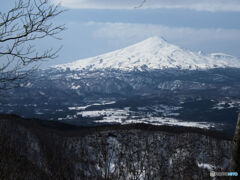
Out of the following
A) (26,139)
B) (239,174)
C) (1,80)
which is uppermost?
(1,80)

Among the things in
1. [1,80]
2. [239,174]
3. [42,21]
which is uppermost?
[42,21]

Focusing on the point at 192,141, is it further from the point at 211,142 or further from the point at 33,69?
the point at 33,69

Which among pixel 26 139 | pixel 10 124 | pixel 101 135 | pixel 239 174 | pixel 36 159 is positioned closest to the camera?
pixel 239 174

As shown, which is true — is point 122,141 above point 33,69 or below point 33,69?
below

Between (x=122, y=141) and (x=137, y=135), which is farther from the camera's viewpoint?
(x=137, y=135)

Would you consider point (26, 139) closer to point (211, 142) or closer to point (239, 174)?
point (211, 142)

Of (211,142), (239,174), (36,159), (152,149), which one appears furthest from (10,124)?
(239,174)

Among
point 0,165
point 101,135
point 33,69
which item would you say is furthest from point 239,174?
point 101,135

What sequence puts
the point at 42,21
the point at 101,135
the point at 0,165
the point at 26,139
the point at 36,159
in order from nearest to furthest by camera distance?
the point at 42,21 → the point at 0,165 → the point at 36,159 → the point at 26,139 → the point at 101,135

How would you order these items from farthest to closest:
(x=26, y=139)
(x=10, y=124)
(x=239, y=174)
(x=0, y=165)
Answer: (x=10, y=124)
(x=26, y=139)
(x=0, y=165)
(x=239, y=174)
